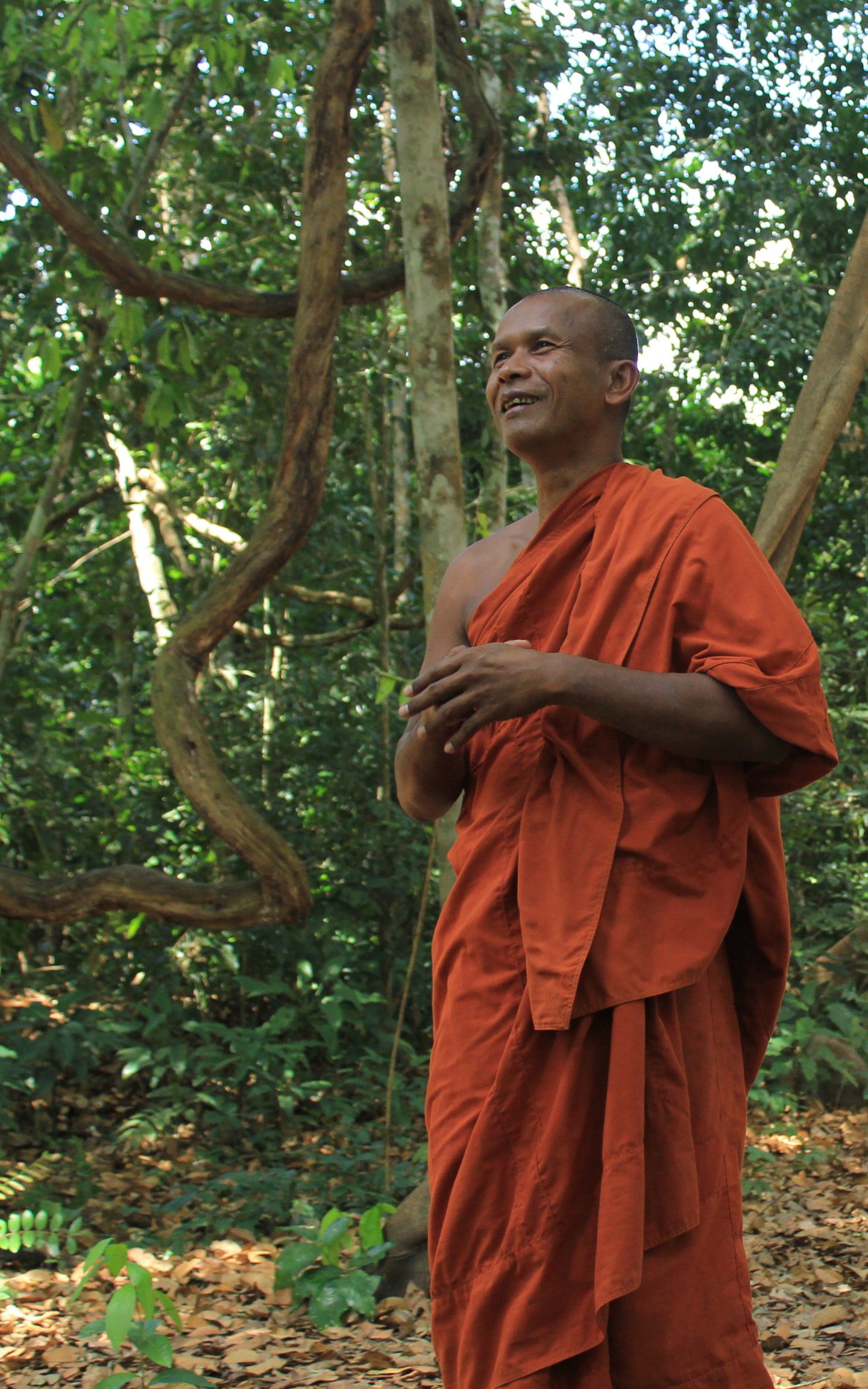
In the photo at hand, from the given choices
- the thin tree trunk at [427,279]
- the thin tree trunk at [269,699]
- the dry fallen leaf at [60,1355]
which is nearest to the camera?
the dry fallen leaf at [60,1355]

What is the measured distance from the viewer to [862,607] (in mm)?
8516

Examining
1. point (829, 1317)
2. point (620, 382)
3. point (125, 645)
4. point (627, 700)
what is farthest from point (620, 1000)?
point (125, 645)

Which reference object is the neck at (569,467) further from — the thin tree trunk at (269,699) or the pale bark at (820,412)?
the thin tree trunk at (269,699)

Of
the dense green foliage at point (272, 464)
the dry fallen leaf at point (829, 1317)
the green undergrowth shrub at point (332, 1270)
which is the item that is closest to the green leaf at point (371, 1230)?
the green undergrowth shrub at point (332, 1270)

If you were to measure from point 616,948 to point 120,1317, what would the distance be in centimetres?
195

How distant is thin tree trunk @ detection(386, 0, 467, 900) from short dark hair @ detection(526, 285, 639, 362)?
6.07ft

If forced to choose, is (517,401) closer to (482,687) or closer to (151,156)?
(482,687)

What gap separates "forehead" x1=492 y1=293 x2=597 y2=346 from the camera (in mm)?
2012

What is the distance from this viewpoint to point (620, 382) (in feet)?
6.66

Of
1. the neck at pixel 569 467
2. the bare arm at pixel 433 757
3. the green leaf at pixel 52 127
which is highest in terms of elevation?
the green leaf at pixel 52 127

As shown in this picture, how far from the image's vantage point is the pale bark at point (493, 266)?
557cm

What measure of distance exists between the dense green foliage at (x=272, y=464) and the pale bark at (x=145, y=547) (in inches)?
5.3

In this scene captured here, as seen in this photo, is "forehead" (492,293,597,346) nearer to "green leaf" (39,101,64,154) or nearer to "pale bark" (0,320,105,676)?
"pale bark" (0,320,105,676)

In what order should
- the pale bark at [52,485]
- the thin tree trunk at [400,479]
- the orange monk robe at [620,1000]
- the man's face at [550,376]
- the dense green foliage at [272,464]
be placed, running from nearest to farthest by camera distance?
1. the orange monk robe at [620,1000]
2. the man's face at [550,376]
3. the pale bark at [52,485]
4. the dense green foliage at [272,464]
5. the thin tree trunk at [400,479]
